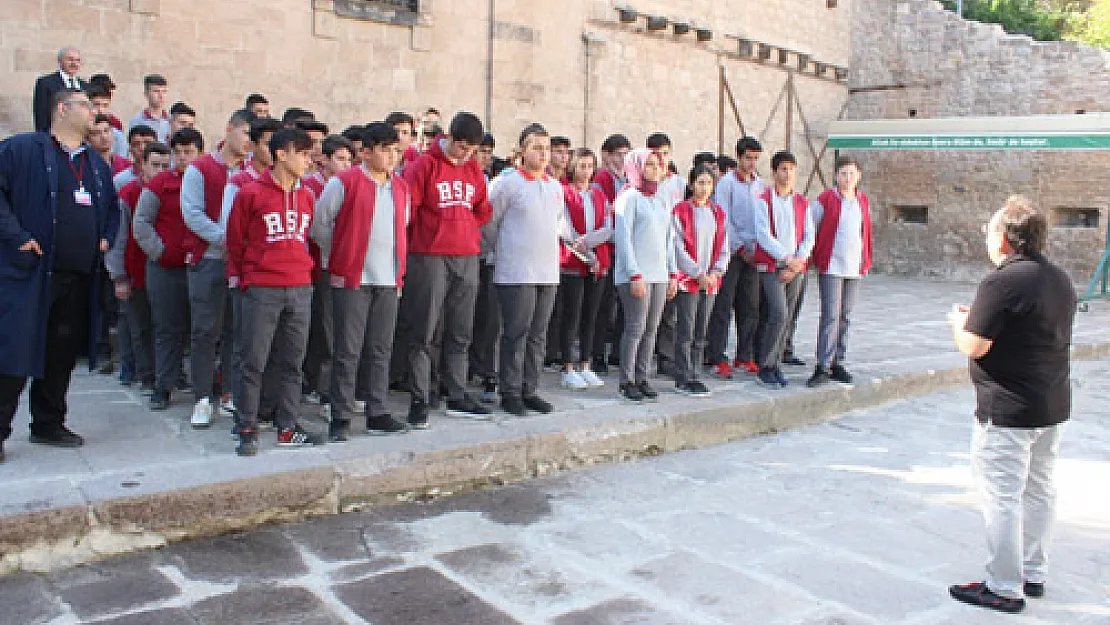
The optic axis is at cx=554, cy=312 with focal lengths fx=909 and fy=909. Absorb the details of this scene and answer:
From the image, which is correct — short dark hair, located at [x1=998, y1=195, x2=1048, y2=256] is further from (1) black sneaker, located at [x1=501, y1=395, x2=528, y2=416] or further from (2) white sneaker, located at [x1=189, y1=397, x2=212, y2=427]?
(2) white sneaker, located at [x1=189, y1=397, x2=212, y2=427]

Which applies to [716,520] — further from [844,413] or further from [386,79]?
[386,79]

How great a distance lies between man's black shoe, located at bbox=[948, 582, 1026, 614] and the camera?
3592mm

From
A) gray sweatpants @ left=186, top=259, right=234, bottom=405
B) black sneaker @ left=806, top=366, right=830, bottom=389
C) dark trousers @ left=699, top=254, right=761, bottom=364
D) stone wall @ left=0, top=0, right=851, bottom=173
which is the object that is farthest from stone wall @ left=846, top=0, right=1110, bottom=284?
gray sweatpants @ left=186, top=259, right=234, bottom=405

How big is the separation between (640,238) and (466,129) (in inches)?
66.7

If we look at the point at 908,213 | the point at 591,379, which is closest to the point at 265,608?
the point at 591,379

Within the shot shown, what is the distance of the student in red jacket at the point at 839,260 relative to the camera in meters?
7.34

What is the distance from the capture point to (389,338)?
546 cm

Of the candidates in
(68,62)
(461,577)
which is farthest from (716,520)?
(68,62)

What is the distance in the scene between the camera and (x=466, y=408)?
5859 millimetres

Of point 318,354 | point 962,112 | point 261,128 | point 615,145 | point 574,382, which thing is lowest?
point 574,382

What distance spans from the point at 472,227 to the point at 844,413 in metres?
→ 3.51

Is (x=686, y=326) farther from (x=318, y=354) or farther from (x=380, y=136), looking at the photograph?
(x=380, y=136)

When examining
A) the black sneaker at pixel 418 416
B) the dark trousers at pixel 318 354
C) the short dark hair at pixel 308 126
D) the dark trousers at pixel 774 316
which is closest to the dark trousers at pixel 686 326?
the dark trousers at pixel 774 316

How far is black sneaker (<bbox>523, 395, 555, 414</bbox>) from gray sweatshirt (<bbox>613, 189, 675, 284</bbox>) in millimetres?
1108
